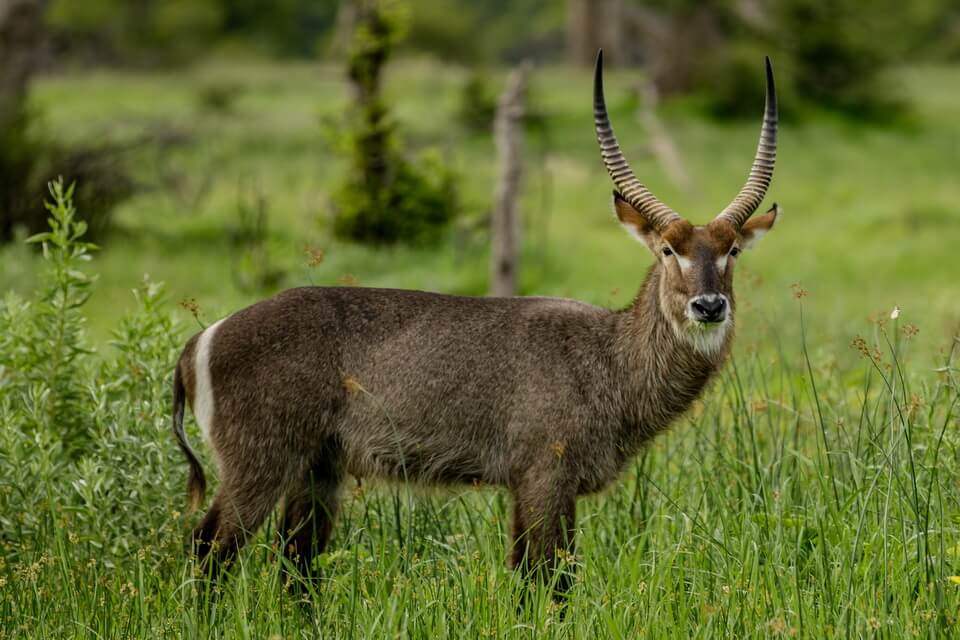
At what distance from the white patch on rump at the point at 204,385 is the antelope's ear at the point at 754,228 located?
5.94 ft

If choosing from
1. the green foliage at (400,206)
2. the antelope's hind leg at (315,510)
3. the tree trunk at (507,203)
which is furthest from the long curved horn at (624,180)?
the green foliage at (400,206)

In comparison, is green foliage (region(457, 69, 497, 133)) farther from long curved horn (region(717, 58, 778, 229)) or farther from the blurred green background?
long curved horn (region(717, 58, 778, 229))

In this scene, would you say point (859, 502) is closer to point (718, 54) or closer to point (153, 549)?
point (153, 549)

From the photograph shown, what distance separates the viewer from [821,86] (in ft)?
69.0

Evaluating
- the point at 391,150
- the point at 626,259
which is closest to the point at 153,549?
the point at 391,150

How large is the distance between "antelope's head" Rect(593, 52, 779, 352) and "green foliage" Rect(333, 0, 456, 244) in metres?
6.26

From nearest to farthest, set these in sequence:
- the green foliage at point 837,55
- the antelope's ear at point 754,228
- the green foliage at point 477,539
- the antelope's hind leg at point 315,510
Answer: the green foliage at point 477,539, the antelope's hind leg at point 315,510, the antelope's ear at point 754,228, the green foliage at point 837,55


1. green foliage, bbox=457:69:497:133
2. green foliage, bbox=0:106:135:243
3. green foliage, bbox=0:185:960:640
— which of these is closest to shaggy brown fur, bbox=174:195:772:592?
green foliage, bbox=0:185:960:640

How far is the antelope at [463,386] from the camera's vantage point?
408 centimetres

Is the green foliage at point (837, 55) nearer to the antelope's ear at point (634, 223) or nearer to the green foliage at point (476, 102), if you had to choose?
the green foliage at point (476, 102)

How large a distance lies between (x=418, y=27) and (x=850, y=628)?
133ft

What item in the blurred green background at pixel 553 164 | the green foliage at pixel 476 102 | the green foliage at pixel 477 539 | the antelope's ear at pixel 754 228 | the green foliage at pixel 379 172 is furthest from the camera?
the green foliage at pixel 476 102

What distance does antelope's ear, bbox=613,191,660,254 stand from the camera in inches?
173

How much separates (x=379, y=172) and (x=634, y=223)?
665 cm
